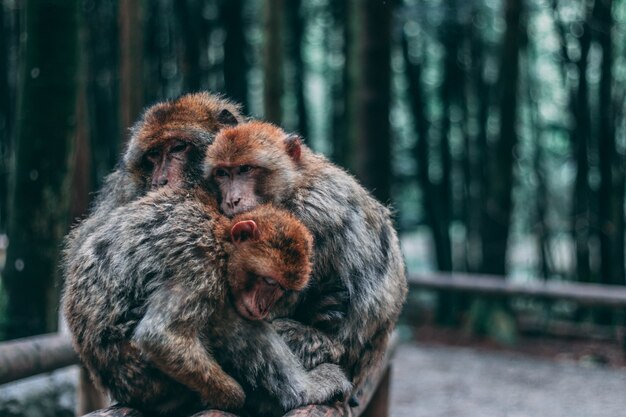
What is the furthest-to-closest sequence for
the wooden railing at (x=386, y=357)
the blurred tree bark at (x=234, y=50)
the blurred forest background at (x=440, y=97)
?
the blurred tree bark at (x=234, y=50)
the blurred forest background at (x=440, y=97)
the wooden railing at (x=386, y=357)

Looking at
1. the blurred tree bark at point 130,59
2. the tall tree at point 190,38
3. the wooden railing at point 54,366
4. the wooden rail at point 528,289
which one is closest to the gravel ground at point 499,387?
the wooden rail at point 528,289

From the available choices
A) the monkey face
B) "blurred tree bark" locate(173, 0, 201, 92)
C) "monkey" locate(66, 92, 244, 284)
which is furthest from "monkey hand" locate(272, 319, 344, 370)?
"blurred tree bark" locate(173, 0, 201, 92)

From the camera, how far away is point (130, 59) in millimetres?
8547

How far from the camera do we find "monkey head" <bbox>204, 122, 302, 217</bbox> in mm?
2959

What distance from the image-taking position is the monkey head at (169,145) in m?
3.10

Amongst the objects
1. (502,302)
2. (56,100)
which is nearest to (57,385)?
(56,100)

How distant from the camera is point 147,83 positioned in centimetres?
1205

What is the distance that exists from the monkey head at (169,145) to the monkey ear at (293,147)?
350 mm

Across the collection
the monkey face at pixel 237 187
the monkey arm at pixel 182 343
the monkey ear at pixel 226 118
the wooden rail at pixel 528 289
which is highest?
the monkey ear at pixel 226 118

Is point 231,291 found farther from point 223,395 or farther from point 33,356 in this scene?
point 33,356

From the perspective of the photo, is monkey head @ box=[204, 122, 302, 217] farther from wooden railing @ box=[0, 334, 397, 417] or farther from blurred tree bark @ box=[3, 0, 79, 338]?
blurred tree bark @ box=[3, 0, 79, 338]

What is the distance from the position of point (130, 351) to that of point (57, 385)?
268cm

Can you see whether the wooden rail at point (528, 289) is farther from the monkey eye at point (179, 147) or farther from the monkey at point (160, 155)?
the monkey eye at point (179, 147)

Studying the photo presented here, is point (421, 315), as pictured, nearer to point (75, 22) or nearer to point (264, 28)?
point (264, 28)
